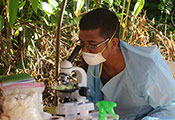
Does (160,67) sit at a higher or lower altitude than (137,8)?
lower

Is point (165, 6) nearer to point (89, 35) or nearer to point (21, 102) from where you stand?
point (89, 35)

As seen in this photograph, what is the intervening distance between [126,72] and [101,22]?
0.30 meters

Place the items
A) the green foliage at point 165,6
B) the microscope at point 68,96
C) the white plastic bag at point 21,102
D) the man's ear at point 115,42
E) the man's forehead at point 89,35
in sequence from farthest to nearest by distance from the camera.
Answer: the green foliage at point 165,6 → the man's ear at point 115,42 → the man's forehead at point 89,35 → the microscope at point 68,96 → the white plastic bag at point 21,102

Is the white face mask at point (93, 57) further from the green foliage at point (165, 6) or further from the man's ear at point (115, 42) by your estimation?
the green foliage at point (165, 6)

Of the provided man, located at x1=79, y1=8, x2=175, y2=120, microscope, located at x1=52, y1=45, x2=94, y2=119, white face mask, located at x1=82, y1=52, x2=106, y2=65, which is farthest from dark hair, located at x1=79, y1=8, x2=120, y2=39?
microscope, located at x1=52, y1=45, x2=94, y2=119

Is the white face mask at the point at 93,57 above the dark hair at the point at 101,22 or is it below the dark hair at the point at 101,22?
below

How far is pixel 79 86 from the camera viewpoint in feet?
4.34

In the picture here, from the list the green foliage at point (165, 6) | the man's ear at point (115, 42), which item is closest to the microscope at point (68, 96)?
the man's ear at point (115, 42)

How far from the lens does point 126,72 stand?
5.16 feet

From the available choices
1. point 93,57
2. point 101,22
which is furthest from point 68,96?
point 101,22

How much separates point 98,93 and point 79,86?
1.48 feet

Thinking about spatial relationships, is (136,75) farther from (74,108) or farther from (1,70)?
(1,70)

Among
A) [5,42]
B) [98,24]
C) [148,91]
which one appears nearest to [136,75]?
[148,91]

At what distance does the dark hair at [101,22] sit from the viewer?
1474mm
